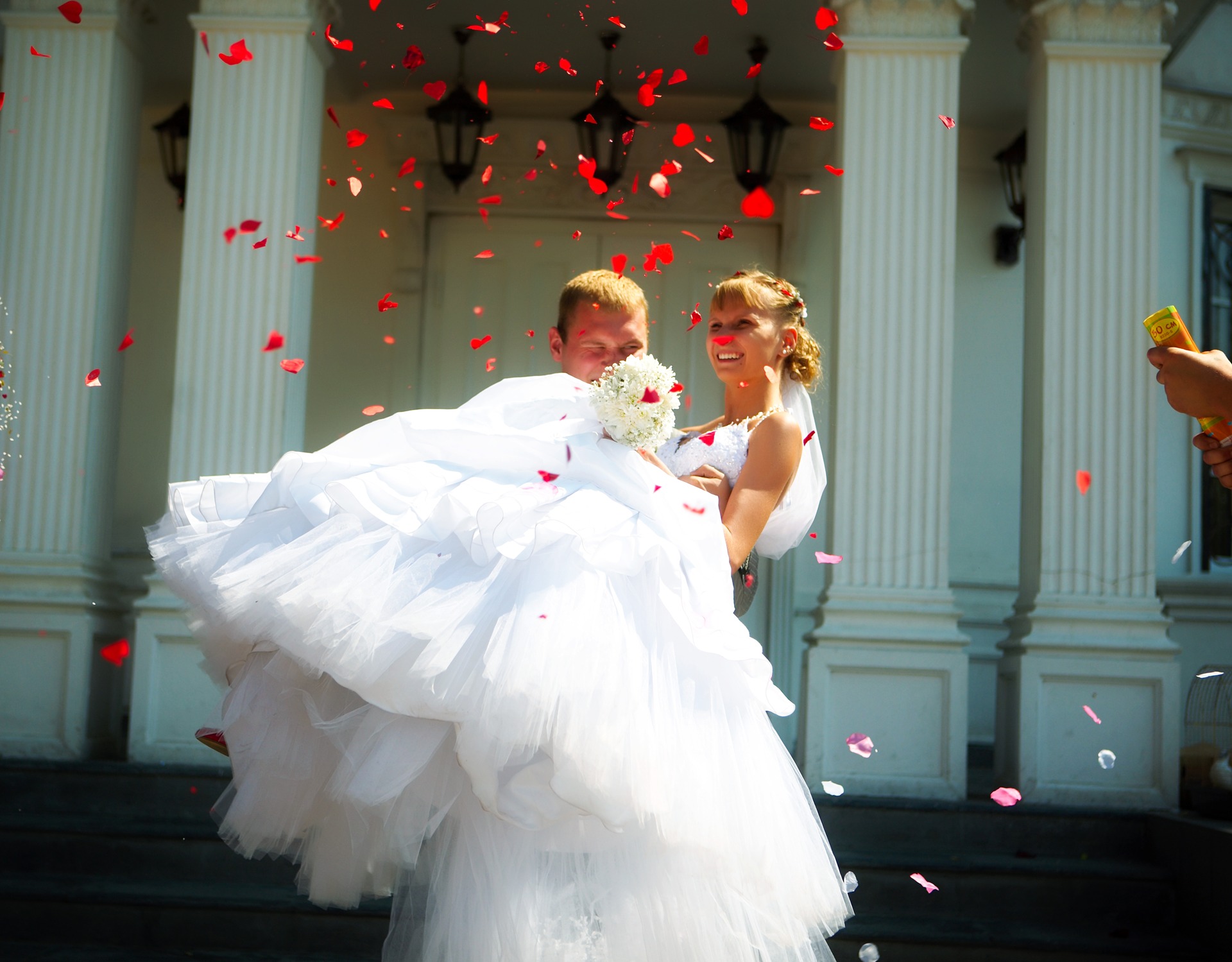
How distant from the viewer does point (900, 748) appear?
5.34 meters

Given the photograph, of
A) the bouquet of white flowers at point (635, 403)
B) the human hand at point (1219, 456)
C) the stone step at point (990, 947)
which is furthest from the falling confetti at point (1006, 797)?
the bouquet of white flowers at point (635, 403)

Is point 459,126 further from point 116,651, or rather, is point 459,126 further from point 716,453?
point 716,453

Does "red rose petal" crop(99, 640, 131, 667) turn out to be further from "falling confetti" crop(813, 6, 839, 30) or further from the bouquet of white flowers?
the bouquet of white flowers

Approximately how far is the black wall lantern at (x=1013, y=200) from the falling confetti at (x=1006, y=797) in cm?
336

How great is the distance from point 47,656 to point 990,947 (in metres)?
4.34

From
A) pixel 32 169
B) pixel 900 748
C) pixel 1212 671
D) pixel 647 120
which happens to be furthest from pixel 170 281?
pixel 1212 671

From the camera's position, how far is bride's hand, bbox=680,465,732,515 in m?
3.25

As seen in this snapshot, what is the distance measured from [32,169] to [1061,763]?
18.5 ft

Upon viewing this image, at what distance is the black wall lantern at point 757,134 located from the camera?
7.07 m

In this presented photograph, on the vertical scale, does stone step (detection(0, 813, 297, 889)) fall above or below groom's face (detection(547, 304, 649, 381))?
below

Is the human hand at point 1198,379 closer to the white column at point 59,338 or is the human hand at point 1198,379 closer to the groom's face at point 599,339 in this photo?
the groom's face at point 599,339

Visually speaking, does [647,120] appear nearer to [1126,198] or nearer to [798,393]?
[1126,198]

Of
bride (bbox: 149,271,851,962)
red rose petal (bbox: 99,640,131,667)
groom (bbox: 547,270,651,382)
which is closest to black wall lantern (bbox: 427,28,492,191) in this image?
red rose petal (bbox: 99,640,131,667)

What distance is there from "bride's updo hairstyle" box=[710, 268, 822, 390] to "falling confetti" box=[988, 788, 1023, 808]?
8.17 feet
